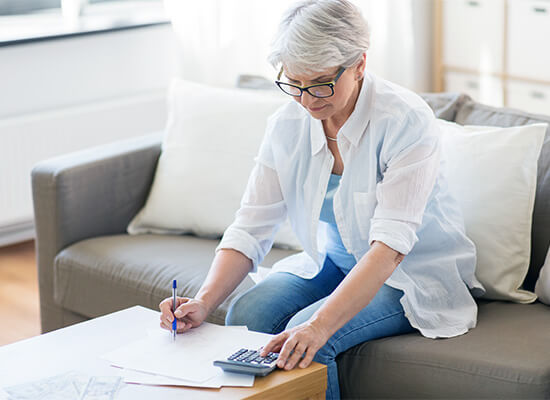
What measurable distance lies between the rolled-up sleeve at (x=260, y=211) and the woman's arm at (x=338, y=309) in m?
0.29

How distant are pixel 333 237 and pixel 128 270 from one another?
601mm

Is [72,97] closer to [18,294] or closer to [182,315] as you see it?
[18,294]

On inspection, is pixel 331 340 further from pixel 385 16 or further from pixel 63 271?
pixel 385 16

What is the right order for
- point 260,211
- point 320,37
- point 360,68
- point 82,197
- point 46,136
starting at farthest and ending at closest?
point 46,136
point 82,197
point 260,211
point 360,68
point 320,37

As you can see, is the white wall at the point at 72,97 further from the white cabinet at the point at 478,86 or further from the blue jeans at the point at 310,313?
the blue jeans at the point at 310,313

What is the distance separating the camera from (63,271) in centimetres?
229

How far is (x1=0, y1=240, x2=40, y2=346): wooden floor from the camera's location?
2.72 m

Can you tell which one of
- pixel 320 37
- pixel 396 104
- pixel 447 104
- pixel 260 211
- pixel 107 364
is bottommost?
pixel 107 364

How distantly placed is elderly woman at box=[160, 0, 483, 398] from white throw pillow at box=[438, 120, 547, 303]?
0.07 m

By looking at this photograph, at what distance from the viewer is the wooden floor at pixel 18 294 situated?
8.93 feet

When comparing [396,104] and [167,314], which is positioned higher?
[396,104]

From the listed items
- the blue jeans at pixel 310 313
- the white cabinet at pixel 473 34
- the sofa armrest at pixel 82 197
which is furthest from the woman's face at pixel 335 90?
the white cabinet at pixel 473 34

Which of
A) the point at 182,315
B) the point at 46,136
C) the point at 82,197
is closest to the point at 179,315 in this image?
the point at 182,315

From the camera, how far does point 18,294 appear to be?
120 inches
